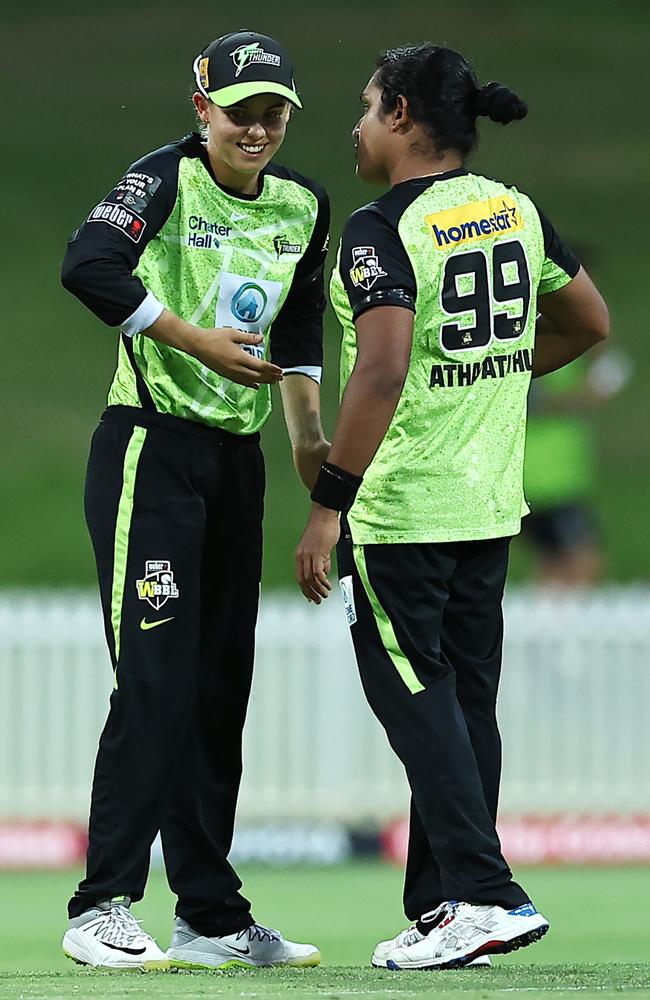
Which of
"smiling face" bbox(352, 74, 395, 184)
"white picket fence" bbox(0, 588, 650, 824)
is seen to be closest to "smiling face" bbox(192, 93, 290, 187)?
"smiling face" bbox(352, 74, 395, 184)

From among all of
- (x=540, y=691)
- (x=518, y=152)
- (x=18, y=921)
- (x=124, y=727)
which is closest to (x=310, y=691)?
(x=540, y=691)

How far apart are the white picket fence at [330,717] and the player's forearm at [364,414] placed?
5.24 metres

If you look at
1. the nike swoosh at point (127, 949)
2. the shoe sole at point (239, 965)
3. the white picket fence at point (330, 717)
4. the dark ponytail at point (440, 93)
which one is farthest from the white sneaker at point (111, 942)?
the white picket fence at point (330, 717)

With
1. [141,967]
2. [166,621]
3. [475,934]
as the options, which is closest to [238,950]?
[141,967]

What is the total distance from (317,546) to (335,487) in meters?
0.15

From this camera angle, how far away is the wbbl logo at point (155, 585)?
15.0 ft

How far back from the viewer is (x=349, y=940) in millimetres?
6285

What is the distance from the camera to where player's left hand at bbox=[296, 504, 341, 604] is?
4430 millimetres

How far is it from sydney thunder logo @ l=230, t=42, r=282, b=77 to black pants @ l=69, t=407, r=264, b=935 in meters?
0.86

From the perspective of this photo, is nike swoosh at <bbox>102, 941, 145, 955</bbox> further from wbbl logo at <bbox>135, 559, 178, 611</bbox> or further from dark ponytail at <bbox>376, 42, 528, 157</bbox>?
dark ponytail at <bbox>376, 42, 528, 157</bbox>

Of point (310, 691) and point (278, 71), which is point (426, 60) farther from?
point (310, 691)

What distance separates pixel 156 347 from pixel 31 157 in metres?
17.3

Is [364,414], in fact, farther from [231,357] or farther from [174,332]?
[174,332]

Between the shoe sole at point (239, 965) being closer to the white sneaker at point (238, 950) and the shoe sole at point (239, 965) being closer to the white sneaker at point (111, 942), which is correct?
the white sneaker at point (238, 950)
